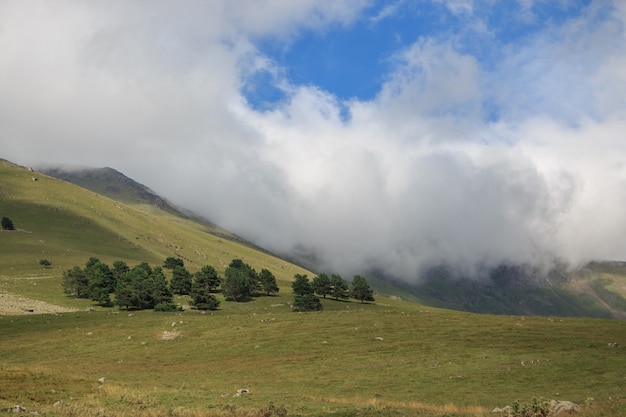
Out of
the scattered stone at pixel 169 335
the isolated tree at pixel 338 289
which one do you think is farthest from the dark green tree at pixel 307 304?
the scattered stone at pixel 169 335

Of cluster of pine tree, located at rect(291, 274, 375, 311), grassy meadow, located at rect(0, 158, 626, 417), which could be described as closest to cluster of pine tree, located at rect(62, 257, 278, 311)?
grassy meadow, located at rect(0, 158, 626, 417)

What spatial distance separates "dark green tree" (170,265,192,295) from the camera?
11162 cm

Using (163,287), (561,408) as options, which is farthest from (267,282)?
(561,408)

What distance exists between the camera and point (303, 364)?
165ft

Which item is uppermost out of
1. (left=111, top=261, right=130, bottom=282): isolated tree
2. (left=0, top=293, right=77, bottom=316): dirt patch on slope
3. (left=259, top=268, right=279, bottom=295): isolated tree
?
(left=259, top=268, right=279, bottom=295): isolated tree

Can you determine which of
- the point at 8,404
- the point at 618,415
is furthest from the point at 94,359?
the point at 618,415

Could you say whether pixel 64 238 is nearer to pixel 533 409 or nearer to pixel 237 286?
pixel 237 286

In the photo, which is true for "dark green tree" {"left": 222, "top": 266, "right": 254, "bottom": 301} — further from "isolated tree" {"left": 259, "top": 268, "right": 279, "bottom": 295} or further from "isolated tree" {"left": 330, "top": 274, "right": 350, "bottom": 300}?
"isolated tree" {"left": 330, "top": 274, "right": 350, "bottom": 300}

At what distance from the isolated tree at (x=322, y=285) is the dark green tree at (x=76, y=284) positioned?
5328 centimetres

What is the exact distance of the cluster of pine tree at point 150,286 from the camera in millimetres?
94938

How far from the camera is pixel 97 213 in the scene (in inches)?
7692

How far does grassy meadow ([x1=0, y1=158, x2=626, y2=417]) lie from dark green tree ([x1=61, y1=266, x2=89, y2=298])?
555cm

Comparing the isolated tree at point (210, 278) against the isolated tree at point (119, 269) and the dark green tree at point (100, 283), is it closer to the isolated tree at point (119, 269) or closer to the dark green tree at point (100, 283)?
the isolated tree at point (119, 269)

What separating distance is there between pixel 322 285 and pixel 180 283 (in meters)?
36.0
